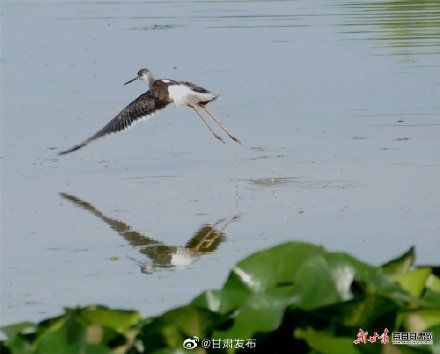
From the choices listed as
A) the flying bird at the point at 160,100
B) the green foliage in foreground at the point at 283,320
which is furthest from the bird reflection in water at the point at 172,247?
the green foliage in foreground at the point at 283,320

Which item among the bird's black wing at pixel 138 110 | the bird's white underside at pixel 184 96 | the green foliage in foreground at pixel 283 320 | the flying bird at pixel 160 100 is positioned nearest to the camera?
the green foliage in foreground at pixel 283 320

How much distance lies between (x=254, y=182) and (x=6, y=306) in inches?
133

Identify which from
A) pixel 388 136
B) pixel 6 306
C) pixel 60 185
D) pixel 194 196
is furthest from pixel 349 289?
pixel 388 136

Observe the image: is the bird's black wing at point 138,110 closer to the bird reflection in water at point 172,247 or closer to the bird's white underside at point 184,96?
the bird's white underside at point 184,96

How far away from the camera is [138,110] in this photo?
37.8ft

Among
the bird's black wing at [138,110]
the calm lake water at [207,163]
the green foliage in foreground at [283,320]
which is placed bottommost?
the calm lake water at [207,163]

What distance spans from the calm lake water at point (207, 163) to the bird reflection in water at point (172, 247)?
0.05ft

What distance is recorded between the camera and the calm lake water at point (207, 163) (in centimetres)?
787

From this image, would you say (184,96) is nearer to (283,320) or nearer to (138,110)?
(138,110)

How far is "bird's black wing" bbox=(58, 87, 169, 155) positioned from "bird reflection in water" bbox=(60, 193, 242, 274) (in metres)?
2.15

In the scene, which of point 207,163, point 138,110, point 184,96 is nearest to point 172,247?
point 207,163

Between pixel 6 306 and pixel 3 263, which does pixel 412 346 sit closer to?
pixel 6 306

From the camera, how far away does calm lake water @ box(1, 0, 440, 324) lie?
787 cm

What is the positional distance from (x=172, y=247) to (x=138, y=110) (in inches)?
136
